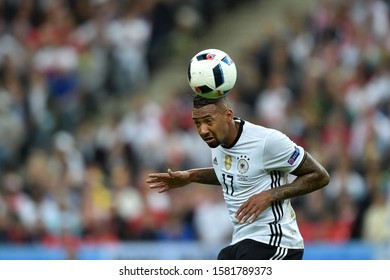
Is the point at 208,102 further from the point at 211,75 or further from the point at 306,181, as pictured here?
the point at 306,181

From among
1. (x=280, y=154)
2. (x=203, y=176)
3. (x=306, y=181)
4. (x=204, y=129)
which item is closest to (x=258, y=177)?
(x=280, y=154)

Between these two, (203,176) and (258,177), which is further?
(203,176)

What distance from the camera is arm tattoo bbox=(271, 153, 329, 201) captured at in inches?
333

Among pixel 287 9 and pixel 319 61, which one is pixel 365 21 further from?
pixel 287 9

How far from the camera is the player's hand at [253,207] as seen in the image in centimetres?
834

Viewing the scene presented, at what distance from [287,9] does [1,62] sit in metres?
5.34

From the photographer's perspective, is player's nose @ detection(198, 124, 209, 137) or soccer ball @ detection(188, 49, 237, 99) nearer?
soccer ball @ detection(188, 49, 237, 99)

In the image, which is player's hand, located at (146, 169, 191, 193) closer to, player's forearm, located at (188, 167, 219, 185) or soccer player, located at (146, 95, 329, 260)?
player's forearm, located at (188, 167, 219, 185)

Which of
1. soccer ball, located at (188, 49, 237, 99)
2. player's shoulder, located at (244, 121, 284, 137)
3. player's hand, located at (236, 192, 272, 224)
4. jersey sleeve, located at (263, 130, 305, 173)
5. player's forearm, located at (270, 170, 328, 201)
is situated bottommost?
player's hand, located at (236, 192, 272, 224)

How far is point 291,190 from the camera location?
845 cm

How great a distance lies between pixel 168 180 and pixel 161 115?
8.12 metres

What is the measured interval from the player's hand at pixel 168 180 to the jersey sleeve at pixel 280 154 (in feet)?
2.96

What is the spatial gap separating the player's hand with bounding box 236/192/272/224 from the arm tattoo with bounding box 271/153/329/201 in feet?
0.40

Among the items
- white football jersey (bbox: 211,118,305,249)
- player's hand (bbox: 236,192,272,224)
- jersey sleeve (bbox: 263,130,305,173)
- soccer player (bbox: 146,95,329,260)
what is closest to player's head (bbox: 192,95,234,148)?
soccer player (bbox: 146,95,329,260)
